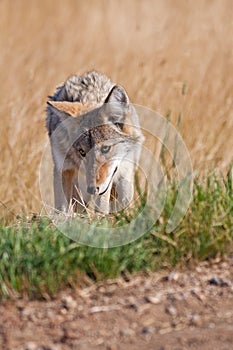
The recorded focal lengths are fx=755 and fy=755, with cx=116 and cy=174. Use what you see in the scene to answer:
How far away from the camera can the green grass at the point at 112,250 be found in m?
3.87

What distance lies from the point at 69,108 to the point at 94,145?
1.39 ft

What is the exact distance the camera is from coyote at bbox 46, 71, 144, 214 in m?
5.89

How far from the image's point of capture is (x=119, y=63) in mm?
9539

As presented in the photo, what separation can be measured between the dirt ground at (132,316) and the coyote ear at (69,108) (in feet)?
7.99

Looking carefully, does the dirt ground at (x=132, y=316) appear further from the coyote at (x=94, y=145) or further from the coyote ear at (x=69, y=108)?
the coyote ear at (x=69, y=108)

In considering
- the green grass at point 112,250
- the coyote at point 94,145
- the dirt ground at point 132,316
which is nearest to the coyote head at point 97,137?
the coyote at point 94,145

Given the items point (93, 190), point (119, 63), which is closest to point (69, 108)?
point (93, 190)

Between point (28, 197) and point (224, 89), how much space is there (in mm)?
2810

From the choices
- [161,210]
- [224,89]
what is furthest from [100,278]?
[224,89]

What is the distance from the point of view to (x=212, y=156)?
26.1 ft

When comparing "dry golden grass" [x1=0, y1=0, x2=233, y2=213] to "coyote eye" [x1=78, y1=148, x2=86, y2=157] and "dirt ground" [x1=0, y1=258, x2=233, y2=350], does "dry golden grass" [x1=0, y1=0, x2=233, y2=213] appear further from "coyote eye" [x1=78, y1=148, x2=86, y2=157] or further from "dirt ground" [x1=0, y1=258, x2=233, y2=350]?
"dirt ground" [x1=0, y1=258, x2=233, y2=350]

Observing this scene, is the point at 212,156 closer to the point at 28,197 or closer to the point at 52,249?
the point at 28,197

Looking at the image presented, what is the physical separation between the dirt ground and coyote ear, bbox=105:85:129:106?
7.28 ft

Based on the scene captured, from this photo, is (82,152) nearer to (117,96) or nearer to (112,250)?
(117,96)
